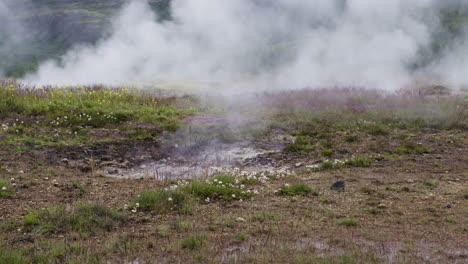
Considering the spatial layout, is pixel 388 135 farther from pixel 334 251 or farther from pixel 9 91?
pixel 9 91

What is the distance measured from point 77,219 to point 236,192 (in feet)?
7.70

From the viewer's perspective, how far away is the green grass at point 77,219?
4.34 meters

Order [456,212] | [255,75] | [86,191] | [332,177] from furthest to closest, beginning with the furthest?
1. [255,75]
2. [332,177]
3. [86,191]
4. [456,212]

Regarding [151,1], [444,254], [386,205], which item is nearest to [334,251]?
[444,254]

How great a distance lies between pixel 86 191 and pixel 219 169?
263 centimetres

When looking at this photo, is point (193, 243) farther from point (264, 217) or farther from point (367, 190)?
point (367, 190)

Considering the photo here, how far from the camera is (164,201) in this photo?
5168mm

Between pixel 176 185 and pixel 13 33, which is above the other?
pixel 13 33

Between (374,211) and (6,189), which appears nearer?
(374,211)

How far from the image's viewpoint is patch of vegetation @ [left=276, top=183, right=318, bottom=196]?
5762mm

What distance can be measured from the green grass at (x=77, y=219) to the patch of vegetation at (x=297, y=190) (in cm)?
252

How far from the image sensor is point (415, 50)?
2366 centimetres

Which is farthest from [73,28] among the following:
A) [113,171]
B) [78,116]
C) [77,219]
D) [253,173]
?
[77,219]

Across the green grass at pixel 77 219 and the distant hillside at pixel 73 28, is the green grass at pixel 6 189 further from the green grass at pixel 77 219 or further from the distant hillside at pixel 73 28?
the distant hillside at pixel 73 28
